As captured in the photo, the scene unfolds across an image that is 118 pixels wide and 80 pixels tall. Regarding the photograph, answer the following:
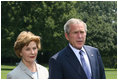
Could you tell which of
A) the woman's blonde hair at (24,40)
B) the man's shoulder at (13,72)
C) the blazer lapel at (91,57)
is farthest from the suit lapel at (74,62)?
the man's shoulder at (13,72)

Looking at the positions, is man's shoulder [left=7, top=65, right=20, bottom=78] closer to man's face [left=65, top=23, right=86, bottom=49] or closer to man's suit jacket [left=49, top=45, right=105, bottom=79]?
man's suit jacket [left=49, top=45, right=105, bottom=79]

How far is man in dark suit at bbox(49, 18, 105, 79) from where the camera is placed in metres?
3.17

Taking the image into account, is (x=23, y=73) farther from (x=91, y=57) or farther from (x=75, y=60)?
(x=91, y=57)

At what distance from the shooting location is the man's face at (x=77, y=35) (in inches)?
Answer: 124

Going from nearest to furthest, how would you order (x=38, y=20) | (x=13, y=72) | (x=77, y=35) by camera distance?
(x=77, y=35) → (x=13, y=72) → (x=38, y=20)

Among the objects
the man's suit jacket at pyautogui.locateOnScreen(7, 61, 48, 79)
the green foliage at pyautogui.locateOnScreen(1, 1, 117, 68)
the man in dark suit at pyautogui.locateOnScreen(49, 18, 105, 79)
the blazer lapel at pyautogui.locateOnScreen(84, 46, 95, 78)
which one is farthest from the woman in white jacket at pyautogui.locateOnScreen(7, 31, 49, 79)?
the green foliage at pyautogui.locateOnScreen(1, 1, 117, 68)

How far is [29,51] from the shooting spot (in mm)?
3244

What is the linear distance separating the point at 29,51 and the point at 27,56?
6 centimetres

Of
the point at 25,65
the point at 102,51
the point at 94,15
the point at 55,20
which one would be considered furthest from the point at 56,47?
the point at 25,65

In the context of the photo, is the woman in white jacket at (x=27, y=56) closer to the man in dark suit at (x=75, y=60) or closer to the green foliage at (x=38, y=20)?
the man in dark suit at (x=75, y=60)

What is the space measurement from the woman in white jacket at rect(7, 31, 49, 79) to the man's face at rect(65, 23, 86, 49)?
377 millimetres

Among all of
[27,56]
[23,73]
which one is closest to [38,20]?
[23,73]

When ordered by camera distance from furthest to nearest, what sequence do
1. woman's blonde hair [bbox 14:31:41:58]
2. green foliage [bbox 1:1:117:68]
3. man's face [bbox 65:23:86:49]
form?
green foliage [bbox 1:1:117:68]
woman's blonde hair [bbox 14:31:41:58]
man's face [bbox 65:23:86:49]

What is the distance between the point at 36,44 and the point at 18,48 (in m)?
0.20
